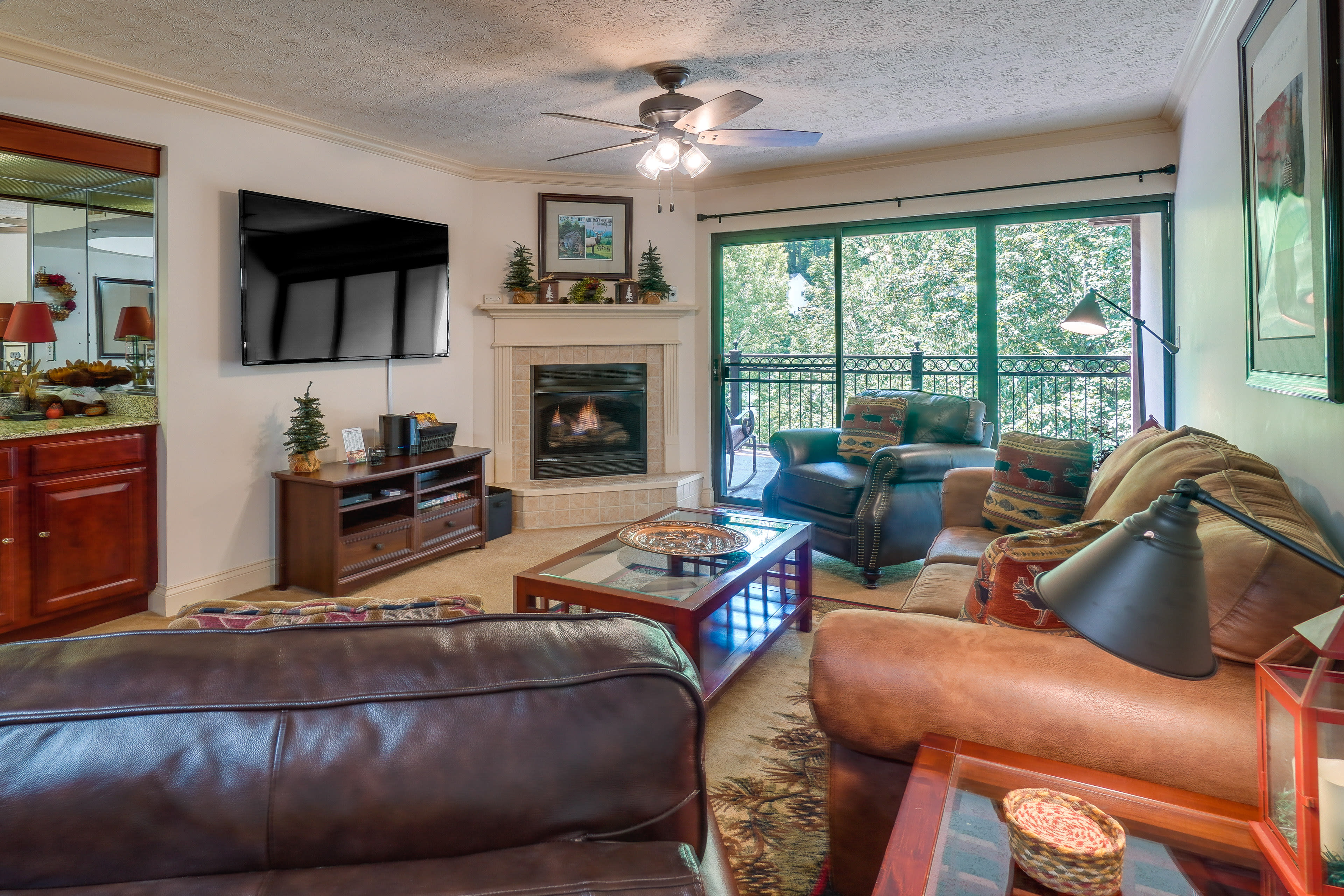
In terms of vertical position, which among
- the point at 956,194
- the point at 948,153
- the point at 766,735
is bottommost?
the point at 766,735

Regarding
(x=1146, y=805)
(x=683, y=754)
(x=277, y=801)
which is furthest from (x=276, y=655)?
(x=1146, y=805)

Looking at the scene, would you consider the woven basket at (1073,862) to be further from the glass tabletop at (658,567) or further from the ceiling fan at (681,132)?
the ceiling fan at (681,132)

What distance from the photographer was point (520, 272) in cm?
517

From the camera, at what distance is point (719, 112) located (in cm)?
317

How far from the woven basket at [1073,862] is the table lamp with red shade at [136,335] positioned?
3.90 m

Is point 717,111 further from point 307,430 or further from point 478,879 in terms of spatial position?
point 478,879

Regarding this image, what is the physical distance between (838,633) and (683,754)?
2.61 ft

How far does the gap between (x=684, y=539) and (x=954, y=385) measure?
8.88ft

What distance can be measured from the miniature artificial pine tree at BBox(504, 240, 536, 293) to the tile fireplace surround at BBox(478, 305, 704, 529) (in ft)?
0.50

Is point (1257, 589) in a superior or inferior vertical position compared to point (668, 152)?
inferior

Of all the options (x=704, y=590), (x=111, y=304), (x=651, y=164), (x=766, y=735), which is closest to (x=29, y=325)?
(x=111, y=304)

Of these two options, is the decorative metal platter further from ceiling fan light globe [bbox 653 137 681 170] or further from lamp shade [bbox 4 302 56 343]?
lamp shade [bbox 4 302 56 343]

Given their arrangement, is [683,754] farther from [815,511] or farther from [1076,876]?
[815,511]

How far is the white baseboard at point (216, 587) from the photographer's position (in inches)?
138
